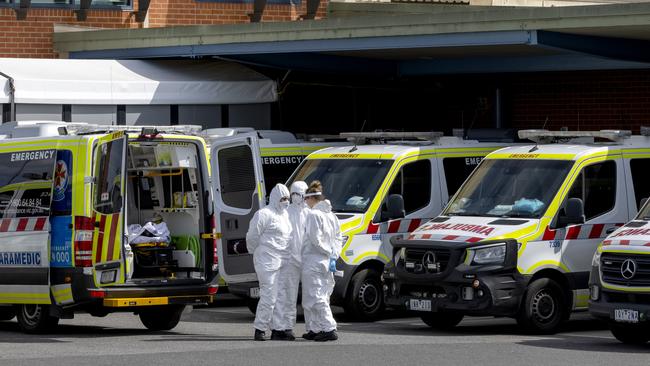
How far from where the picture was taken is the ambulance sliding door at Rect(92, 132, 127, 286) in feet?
48.6

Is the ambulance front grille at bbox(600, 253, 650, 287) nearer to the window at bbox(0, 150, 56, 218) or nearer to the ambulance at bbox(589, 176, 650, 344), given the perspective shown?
the ambulance at bbox(589, 176, 650, 344)

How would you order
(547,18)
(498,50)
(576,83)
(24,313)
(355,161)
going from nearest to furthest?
(24,313) < (355,161) < (547,18) < (498,50) < (576,83)

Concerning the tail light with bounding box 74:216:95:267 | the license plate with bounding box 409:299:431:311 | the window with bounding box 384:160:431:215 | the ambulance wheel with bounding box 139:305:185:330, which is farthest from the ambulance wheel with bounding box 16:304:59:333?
the window with bounding box 384:160:431:215

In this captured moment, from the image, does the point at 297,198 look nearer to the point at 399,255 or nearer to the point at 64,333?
the point at 399,255

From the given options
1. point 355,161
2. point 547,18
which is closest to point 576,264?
A: point 355,161

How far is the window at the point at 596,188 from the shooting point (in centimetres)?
1614

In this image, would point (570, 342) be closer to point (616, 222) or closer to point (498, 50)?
point (616, 222)

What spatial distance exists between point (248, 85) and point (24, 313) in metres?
10.2

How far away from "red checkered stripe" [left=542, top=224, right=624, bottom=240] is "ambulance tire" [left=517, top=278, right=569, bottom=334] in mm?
514

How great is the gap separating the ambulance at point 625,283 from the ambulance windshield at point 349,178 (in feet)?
12.2

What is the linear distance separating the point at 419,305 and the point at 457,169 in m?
3.18

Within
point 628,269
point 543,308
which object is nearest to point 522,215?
point 543,308

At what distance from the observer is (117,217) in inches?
583

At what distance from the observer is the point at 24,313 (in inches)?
615
